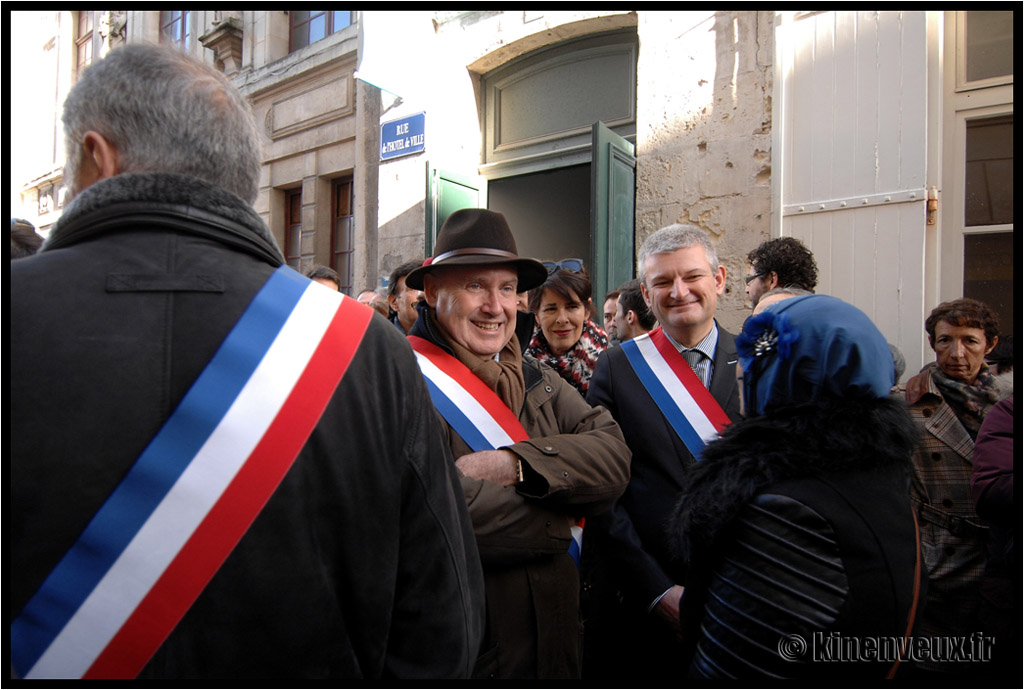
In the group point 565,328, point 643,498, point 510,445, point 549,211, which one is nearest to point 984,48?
point 565,328

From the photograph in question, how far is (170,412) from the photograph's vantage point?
961mm

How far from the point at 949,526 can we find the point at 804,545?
1.79m

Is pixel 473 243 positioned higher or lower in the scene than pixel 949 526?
higher

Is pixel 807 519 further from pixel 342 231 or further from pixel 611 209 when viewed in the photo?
pixel 342 231

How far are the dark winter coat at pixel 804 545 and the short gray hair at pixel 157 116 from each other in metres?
1.15

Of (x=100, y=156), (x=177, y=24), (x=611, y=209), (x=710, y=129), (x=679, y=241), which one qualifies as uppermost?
(x=177, y=24)

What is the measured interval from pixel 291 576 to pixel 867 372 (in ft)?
3.89

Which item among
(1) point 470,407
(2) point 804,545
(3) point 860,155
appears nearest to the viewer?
(2) point 804,545

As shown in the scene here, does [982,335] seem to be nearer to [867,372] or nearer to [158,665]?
[867,372]

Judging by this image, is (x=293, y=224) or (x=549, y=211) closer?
(x=549, y=211)

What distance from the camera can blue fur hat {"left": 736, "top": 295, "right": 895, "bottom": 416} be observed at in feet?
4.59

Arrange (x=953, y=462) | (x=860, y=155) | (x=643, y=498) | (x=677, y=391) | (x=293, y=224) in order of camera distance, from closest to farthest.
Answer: (x=643, y=498) < (x=677, y=391) < (x=953, y=462) < (x=860, y=155) < (x=293, y=224)

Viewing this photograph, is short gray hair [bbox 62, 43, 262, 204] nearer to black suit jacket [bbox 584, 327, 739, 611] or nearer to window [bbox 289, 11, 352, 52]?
black suit jacket [bbox 584, 327, 739, 611]

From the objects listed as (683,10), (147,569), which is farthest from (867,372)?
Answer: (683,10)
